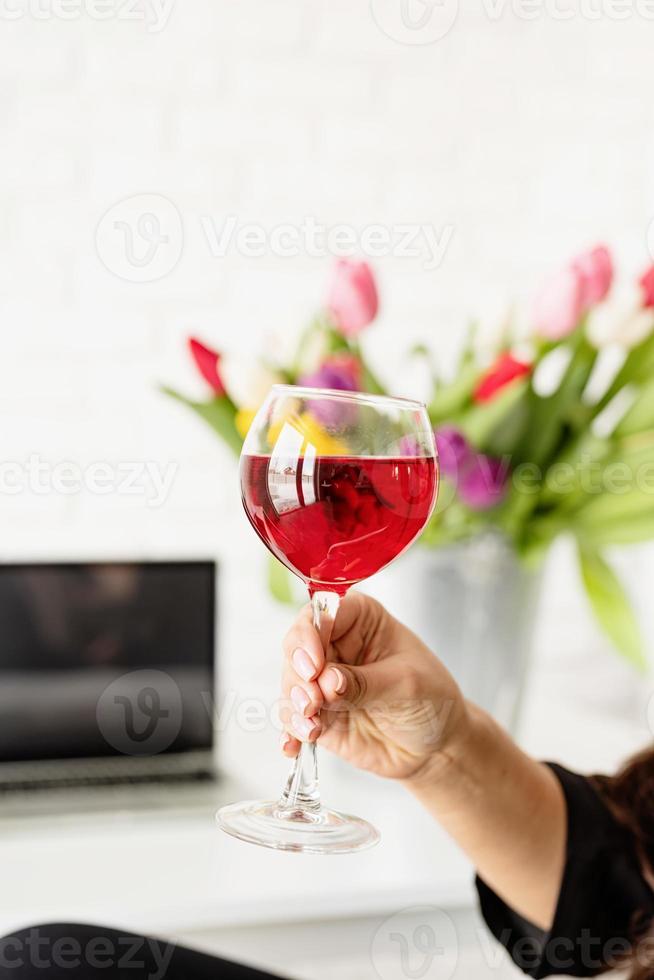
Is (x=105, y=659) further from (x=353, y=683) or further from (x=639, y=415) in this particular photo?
(x=353, y=683)

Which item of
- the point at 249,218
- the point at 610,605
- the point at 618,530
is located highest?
the point at 249,218

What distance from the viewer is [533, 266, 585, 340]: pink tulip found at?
127 cm

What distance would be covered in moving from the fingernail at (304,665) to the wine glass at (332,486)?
0.07 feet

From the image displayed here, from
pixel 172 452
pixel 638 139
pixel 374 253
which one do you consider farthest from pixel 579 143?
pixel 172 452

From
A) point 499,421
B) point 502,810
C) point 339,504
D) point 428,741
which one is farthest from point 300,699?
point 499,421

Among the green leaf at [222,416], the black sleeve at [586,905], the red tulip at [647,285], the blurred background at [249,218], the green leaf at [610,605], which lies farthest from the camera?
the blurred background at [249,218]

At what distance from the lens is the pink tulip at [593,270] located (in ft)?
4.19

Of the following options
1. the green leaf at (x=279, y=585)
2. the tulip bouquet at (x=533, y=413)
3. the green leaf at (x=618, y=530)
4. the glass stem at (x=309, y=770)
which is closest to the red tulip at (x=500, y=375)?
the tulip bouquet at (x=533, y=413)

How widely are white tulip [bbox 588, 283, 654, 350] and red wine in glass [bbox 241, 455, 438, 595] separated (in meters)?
0.72

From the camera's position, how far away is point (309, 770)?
729 mm

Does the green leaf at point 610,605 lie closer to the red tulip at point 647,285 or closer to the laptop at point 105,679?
the red tulip at point 647,285

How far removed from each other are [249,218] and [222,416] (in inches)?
20.0

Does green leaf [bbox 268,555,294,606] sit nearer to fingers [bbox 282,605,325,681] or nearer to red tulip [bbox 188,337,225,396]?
red tulip [bbox 188,337,225,396]

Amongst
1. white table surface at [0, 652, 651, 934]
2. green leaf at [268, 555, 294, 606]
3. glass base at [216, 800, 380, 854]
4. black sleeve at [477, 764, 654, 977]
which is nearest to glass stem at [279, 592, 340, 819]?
glass base at [216, 800, 380, 854]
